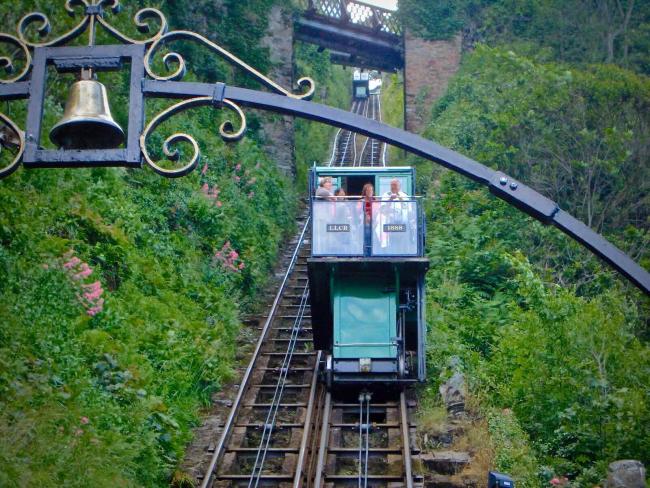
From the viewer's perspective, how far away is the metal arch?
4199 mm

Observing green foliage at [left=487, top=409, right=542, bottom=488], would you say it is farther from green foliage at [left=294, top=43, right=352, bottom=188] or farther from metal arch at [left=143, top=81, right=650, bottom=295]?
green foliage at [left=294, top=43, right=352, bottom=188]

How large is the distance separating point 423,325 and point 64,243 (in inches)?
220

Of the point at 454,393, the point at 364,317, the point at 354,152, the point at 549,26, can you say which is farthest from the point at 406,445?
the point at 354,152

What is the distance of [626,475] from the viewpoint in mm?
10133

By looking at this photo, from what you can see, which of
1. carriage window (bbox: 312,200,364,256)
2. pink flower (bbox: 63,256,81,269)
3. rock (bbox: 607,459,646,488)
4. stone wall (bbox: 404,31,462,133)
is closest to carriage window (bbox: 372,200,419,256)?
carriage window (bbox: 312,200,364,256)

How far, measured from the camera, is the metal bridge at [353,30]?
1340 inches

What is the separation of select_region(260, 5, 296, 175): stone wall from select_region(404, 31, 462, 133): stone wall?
5.19 meters

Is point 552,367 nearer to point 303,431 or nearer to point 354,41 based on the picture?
point 303,431

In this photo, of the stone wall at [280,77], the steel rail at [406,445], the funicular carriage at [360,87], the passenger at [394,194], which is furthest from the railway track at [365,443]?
the funicular carriage at [360,87]

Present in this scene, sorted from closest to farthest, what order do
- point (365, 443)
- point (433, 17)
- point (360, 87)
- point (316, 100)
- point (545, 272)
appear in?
1. point (365, 443)
2. point (545, 272)
3. point (433, 17)
4. point (316, 100)
5. point (360, 87)

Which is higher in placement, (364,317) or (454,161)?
(364,317)

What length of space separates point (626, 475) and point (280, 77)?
2187 cm

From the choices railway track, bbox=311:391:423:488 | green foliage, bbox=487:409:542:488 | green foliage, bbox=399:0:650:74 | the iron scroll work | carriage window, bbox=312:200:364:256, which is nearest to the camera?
the iron scroll work

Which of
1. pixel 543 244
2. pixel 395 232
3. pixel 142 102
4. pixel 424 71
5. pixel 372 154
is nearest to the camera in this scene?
pixel 142 102
